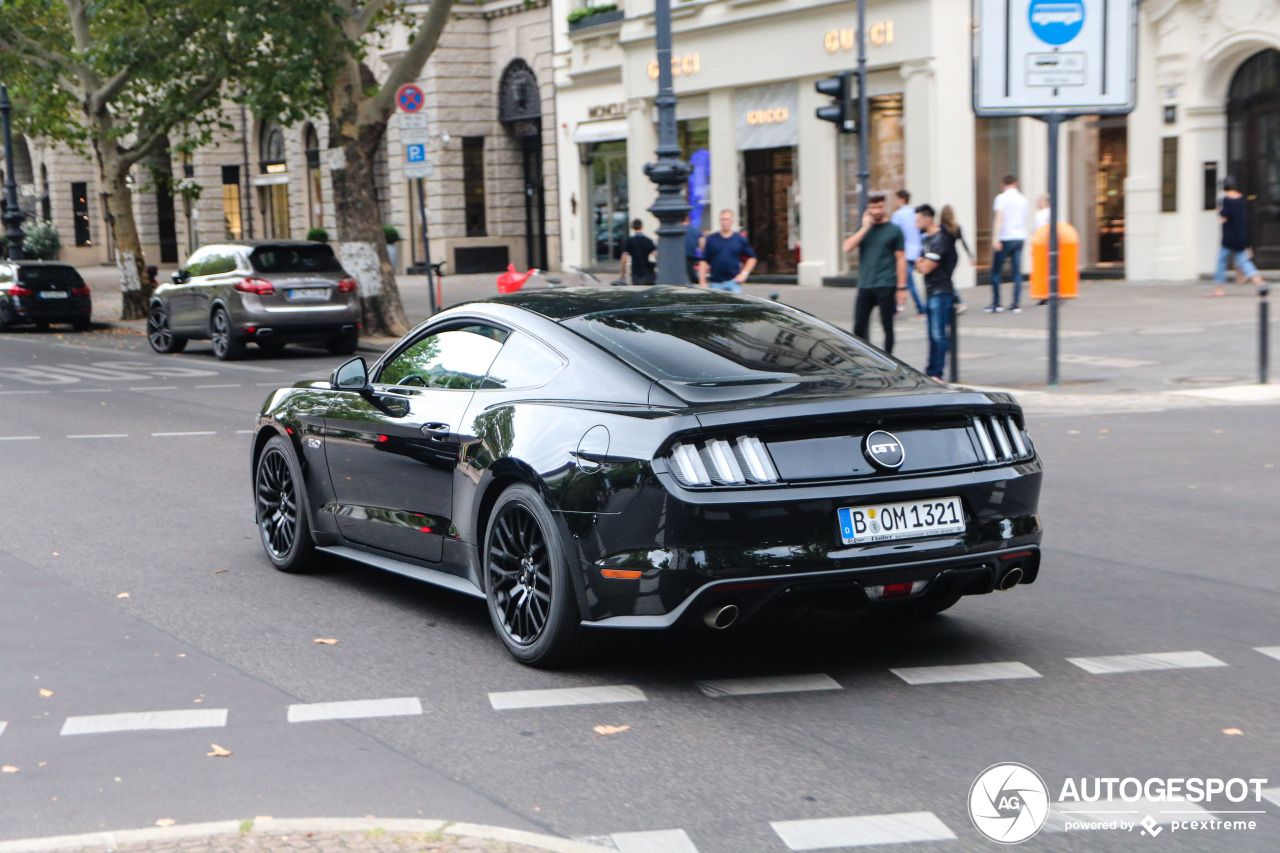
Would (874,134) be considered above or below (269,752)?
above

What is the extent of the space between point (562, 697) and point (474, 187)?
38.0 metres

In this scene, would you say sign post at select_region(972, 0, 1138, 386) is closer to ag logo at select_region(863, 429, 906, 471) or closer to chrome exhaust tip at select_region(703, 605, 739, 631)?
ag logo at select_region(863, 429, 906, 471)

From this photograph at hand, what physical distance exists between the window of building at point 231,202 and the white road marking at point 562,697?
5275 centimetres

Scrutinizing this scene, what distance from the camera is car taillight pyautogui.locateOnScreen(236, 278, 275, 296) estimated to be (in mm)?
21594

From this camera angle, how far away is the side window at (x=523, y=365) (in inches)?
239

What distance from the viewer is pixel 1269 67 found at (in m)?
25.3

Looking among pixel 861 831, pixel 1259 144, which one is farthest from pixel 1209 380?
pixel 861 831

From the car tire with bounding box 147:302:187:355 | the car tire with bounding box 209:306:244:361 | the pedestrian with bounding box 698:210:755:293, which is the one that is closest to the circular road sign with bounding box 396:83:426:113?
the car tire with bounding box 209:306:244:361

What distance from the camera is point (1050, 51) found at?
1533cm

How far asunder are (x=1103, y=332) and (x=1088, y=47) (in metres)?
5.26

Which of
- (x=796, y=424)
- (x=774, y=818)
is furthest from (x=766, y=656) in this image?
(x=774, y=818)

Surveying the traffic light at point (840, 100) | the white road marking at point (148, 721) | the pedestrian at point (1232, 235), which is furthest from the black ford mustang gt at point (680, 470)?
the pedestrian at point (1232, 235)

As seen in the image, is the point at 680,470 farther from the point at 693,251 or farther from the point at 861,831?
the point at 693,251

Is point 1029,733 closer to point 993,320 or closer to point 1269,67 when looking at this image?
point 993,320
